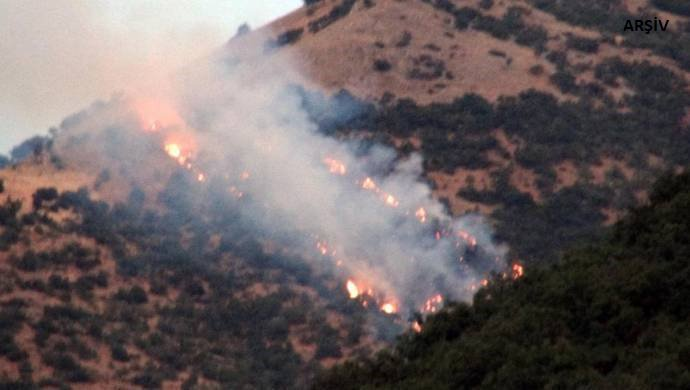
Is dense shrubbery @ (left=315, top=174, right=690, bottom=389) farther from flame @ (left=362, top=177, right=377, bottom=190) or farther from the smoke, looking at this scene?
flame @ (left=362, top=177, right=377, bottom=190)

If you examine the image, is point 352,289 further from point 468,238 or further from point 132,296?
point 132,296

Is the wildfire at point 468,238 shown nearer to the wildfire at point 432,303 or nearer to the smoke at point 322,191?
the smoke at point 322,191

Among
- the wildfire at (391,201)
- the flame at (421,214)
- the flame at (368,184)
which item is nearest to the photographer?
the flame at (421,214)

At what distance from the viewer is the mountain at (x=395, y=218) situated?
36.7 metres

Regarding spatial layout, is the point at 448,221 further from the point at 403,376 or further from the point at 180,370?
the point at 403,376

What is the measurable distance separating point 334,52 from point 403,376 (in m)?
55.6

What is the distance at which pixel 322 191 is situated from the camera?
76625 mm

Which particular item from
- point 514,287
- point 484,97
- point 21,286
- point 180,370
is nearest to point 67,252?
point 21,286

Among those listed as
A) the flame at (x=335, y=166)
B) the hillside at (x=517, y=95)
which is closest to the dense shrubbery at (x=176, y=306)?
the flame at (x=335, y=166)

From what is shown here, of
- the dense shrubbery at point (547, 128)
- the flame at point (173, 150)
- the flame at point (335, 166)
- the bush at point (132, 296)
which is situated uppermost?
the bush at point (132, 296)

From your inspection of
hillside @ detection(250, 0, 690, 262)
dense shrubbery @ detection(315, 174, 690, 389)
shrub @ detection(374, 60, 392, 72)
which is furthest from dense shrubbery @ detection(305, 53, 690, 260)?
dense shrubbery @ detection(315, 174, 690, 389)

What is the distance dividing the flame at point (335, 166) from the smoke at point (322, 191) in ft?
0.13

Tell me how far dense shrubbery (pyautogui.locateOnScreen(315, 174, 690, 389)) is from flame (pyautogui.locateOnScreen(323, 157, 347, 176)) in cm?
3682

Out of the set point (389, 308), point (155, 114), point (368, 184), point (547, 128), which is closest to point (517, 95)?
point (547, 128)
